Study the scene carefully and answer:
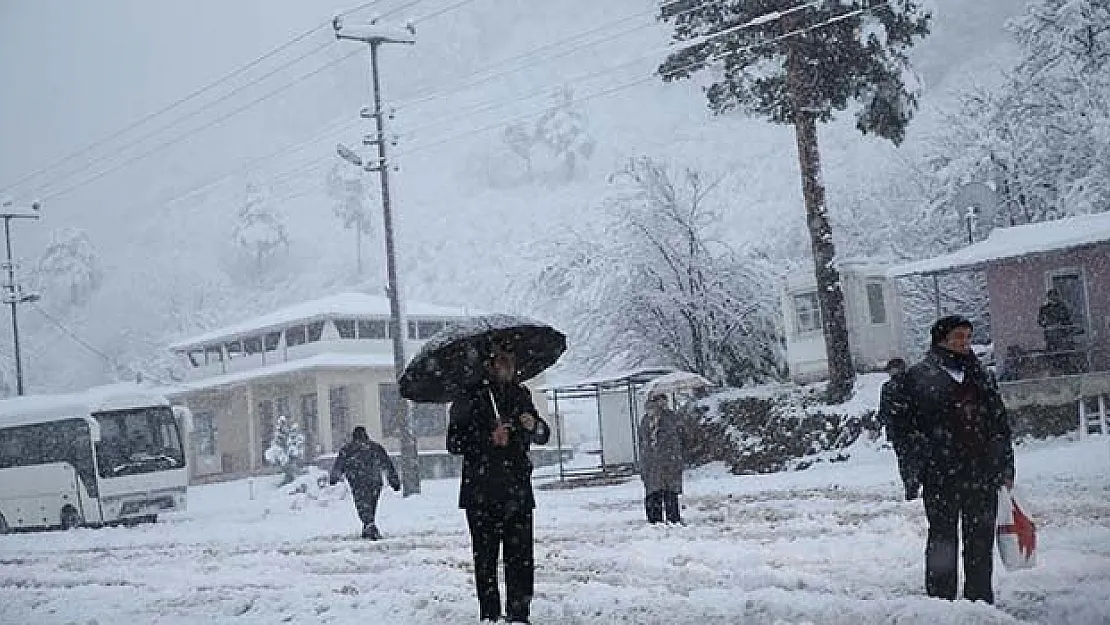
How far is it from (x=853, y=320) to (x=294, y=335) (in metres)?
18.7

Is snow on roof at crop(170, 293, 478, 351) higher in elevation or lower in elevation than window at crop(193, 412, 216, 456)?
higher

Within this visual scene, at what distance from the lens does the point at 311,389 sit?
39625 millimetres

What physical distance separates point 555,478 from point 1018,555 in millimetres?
22692

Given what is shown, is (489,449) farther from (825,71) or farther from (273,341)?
(273,341)

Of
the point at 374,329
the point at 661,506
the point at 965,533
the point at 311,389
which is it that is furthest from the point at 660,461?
the point at 374,329

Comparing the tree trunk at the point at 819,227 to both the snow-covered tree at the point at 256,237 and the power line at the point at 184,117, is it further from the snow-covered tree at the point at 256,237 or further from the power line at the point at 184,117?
the snow-covered tree at the point at 256,237

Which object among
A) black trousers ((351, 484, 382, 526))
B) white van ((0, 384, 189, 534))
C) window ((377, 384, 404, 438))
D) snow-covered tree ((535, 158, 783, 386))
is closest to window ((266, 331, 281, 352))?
window ((377, 384, 404, 438))

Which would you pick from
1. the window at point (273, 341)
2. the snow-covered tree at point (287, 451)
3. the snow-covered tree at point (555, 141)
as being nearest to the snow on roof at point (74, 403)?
the snow-covered tree at point (287, 451)

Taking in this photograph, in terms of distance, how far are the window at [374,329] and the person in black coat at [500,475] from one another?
33.5 metres

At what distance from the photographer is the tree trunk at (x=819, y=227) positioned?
25062mm

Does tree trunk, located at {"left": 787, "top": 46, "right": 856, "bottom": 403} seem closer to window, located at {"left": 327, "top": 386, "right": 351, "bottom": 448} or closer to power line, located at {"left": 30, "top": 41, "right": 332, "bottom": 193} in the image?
power line, located at {"left": 30, "top": 41, "right": 332, "bottom": 193}

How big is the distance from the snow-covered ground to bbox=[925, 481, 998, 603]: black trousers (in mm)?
227

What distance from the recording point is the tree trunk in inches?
987

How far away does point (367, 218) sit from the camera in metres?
56.3
